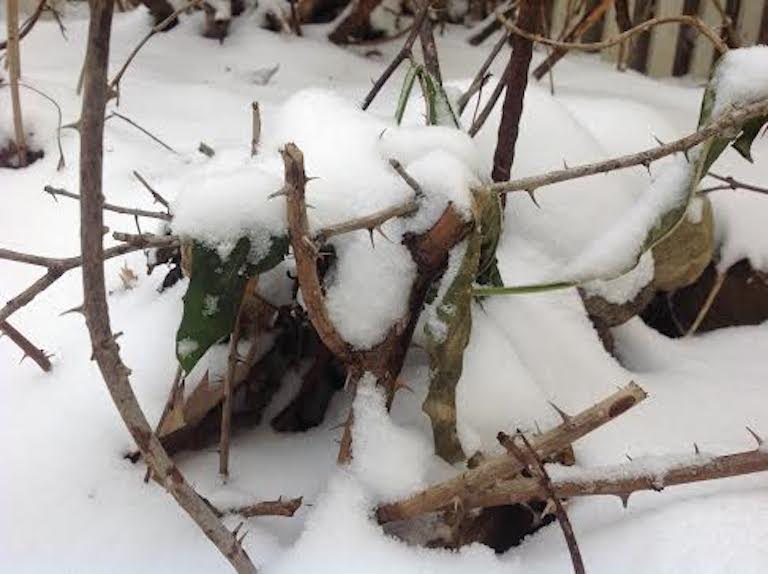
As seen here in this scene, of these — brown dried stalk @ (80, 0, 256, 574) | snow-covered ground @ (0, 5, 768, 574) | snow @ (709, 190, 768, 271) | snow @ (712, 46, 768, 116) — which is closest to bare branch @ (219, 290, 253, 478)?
snow-covered ground @ (0, 5, 768, 574)

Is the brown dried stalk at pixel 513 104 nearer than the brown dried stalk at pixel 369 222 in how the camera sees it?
No

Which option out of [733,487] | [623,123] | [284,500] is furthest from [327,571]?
[623,123]

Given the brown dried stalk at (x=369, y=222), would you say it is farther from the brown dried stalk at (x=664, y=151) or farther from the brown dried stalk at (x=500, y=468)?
the brown dried stalk at (x=500, y=468)

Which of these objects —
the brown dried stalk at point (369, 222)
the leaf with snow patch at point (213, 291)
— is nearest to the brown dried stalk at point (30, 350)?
the leaf with snow patch at point (213, 291)

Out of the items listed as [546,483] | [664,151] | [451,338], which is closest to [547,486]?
[546,483]

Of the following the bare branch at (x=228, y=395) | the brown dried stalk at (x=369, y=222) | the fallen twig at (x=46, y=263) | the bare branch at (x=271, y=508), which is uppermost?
the brown dried stalk at (x=369, y=222)

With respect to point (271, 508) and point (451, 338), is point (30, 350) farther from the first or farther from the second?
point (451, 338)

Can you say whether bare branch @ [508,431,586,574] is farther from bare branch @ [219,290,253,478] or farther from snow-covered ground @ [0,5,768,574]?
bare branch @ [219,290,253,478]
